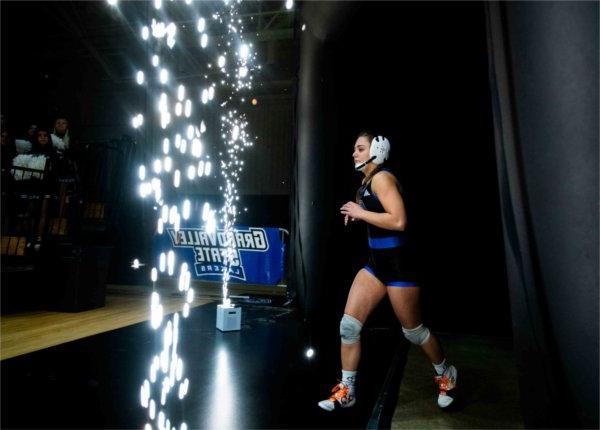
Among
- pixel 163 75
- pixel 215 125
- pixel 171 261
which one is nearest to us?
pixel 163 75

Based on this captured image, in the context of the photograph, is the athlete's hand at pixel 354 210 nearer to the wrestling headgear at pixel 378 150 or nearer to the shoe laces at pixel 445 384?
the wrestling headgear at pixel 378 150

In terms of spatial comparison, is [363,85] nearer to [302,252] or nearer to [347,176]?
[347,176]

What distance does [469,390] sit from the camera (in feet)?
8.83

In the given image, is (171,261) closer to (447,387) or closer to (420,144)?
(420,144)

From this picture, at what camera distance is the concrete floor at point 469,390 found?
2.20m

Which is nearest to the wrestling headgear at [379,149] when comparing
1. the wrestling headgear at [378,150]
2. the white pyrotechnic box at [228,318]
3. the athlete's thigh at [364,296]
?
the wrestling headgear at [378,150]

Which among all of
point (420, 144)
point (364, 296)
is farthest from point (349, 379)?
point (420, 144)

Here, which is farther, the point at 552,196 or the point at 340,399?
the point at 340,399

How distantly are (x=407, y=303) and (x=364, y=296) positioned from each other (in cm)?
26

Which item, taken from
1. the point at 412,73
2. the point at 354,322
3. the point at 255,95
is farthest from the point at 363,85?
the point at 255,95

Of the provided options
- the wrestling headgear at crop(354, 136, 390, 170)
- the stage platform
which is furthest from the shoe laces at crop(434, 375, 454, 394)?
the wrestling headgear at crop(354, 136, 390, 170)

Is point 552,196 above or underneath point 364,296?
above

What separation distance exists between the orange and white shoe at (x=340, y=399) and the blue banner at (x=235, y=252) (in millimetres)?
4292

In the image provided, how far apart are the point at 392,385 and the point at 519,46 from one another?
7.58 feet
